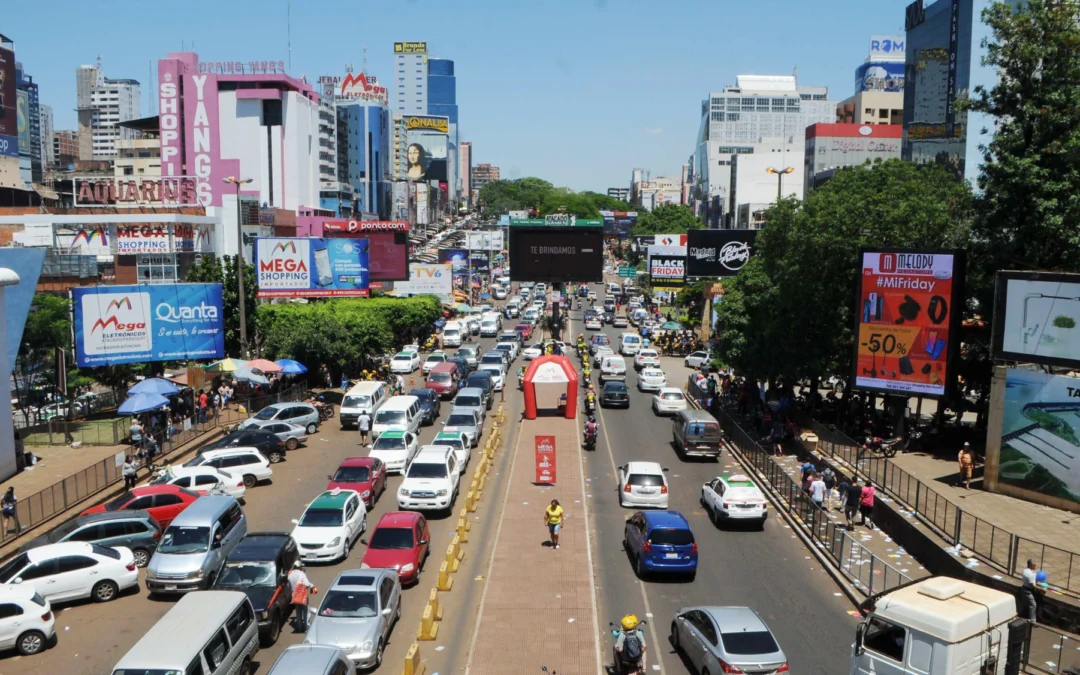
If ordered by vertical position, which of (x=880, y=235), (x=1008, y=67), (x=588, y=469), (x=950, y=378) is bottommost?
(x=588, y=469)

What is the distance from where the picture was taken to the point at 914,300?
29.1 metres

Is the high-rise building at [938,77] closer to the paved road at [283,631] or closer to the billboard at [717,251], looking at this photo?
the billboard at [717,251]

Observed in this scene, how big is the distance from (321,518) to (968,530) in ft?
47.8

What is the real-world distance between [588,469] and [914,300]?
39.0 ft

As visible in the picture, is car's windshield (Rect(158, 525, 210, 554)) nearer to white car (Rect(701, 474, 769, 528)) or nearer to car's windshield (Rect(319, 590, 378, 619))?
car's windshield (Rect(319, 590, 378, 619))

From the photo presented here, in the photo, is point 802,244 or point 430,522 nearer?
point 430,522

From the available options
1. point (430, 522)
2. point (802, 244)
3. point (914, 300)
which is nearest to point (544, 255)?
point (802, 244)

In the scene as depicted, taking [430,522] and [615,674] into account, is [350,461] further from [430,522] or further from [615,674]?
[615,674]

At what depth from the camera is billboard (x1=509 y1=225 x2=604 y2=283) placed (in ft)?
167

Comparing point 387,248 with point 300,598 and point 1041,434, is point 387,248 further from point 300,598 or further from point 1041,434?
point 300,598

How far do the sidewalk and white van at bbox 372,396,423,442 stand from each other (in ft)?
21.4

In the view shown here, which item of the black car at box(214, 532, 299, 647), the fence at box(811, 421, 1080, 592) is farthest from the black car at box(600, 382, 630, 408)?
the black car at box(214, 532, 299, 647)

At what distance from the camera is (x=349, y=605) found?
617 inches

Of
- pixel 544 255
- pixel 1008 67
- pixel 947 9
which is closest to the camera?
pixel 1008 67
